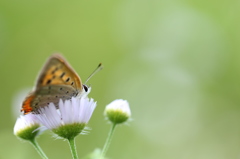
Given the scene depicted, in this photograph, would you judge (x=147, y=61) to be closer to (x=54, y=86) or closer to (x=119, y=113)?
(x=119, y=113)

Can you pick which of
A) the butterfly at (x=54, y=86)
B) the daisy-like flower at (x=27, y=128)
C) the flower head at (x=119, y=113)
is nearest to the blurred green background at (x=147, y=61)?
the flower head at (x=119, y=113)

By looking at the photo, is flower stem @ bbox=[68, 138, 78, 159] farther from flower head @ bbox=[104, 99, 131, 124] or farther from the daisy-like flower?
flower head @ bbox=[104, 99, 131, 124]

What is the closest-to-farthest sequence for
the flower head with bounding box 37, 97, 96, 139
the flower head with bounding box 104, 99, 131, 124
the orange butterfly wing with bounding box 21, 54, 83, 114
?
the orange butterfly wing with bounding box 21, 54, 83, 114, the flower head with bounding box 37, 97, 96, 139, the flower head with bounding box 104, 99, 131, 124

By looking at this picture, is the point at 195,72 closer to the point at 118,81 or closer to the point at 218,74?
the point at 218,74

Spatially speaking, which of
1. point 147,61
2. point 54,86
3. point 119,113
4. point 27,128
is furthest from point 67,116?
point 147,61

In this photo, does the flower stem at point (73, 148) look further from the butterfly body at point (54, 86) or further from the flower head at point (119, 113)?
the flower head at point (119, 113)

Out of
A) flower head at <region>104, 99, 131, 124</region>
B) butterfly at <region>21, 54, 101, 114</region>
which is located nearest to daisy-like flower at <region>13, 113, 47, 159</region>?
A: butterfly at <region>21, 54, 101, 114</region>

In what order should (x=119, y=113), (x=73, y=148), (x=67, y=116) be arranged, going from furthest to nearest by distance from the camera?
(x=119, y=113)
(x=67, y=116)
(x=73, y=148)
